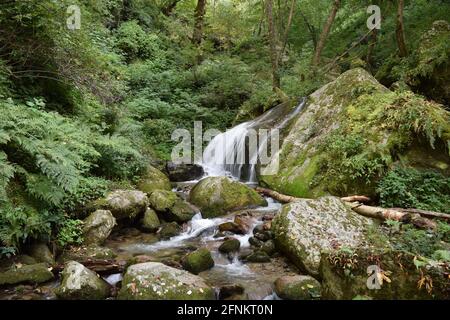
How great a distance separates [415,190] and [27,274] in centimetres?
665

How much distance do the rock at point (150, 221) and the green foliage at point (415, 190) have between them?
440 centimetres

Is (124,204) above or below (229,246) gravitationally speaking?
above

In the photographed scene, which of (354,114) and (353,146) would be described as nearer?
(353,146)

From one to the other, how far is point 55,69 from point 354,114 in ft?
22.6

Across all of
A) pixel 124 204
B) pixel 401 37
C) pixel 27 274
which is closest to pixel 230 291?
pixel 27 274

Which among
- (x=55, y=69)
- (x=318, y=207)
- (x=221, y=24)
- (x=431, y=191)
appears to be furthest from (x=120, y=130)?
(x=221, y=24)

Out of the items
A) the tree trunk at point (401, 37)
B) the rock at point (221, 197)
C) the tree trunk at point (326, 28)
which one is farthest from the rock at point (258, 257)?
the tree trunk at point (326, 28)

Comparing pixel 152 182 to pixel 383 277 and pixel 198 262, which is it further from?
pixel 383 277

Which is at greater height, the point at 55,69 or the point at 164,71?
the point at 164,71

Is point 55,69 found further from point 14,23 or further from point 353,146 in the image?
point 353,146

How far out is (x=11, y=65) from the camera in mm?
6664

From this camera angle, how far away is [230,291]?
14.9ft

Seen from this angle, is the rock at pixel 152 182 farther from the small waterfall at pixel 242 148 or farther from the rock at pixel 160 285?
the rock at pixel 160 285

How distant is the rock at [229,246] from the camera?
580cm
